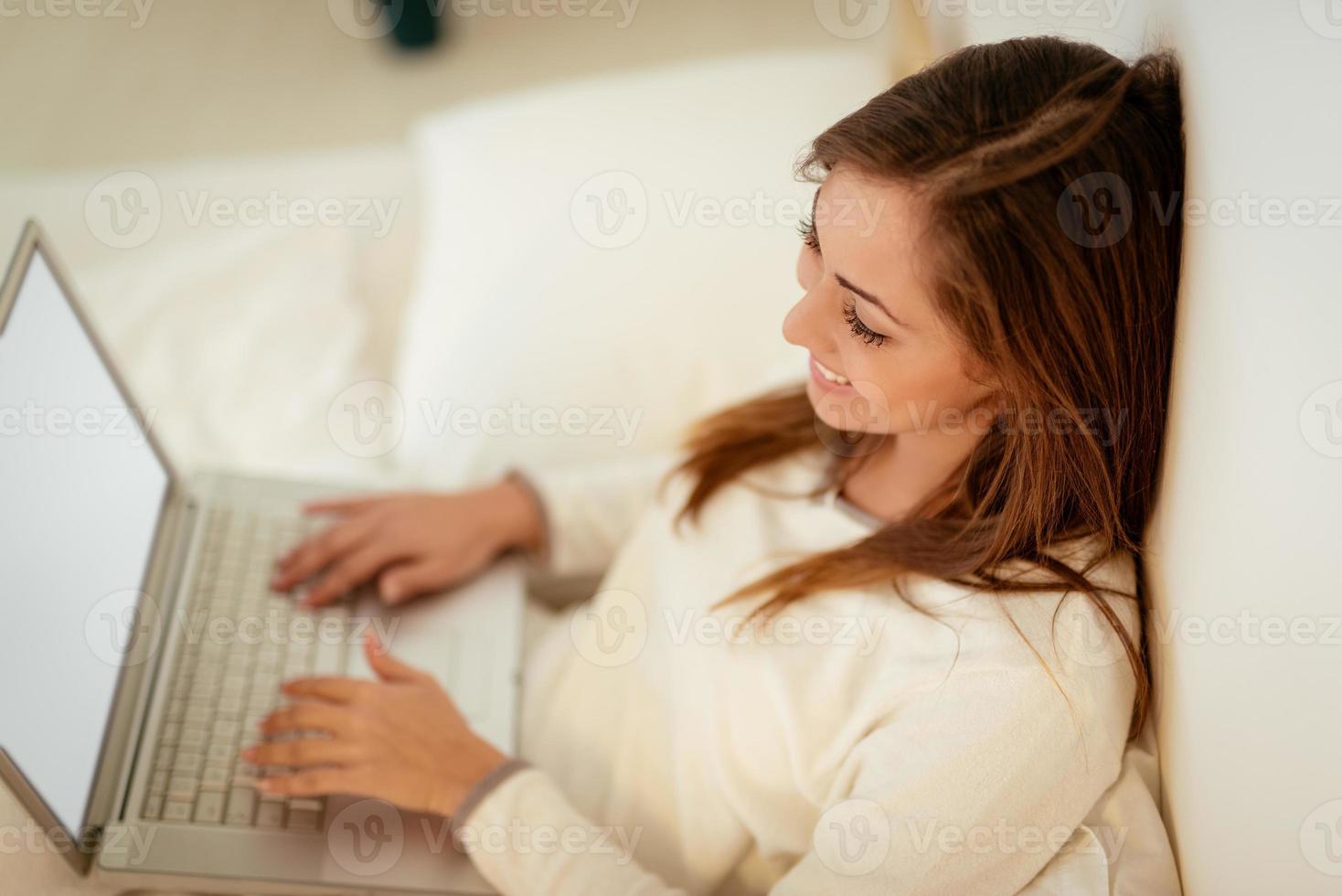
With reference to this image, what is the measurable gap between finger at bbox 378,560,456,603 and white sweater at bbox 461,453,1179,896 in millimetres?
117

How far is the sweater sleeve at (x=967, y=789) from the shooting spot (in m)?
0.71

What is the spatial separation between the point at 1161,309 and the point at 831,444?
32 cm

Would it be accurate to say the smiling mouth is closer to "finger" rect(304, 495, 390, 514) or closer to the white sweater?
the white sweater

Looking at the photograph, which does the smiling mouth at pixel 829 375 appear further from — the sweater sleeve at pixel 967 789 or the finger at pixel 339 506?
the finger at pixel 339 506

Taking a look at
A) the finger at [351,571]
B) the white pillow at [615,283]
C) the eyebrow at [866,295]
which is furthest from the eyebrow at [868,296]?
the finger at [351,571]

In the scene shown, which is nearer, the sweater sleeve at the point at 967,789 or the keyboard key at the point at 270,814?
the sweater sleeve at the point at 967,789

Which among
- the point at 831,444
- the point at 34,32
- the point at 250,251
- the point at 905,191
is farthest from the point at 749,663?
the point at 34,32

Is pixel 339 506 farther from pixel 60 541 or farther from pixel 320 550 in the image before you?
pixel 60 541

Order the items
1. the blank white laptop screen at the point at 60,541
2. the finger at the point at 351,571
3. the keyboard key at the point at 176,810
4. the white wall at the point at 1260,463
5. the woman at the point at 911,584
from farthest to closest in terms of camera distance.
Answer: the finger at the point at 351,571 < the keyboard key at the point at 176,810 < the blank white laptop screen at the point at 60,541 < the woman at the point at 911,584 < the white wall at the point at 1260,463

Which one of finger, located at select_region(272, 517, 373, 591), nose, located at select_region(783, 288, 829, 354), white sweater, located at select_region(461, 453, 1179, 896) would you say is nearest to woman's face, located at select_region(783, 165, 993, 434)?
nose, located at select_region(783, 288, 829, 354)

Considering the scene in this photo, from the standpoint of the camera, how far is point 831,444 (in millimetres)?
964

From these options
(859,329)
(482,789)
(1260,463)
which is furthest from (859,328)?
(482,789)

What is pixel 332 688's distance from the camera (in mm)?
926

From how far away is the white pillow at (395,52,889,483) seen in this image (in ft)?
4.10
